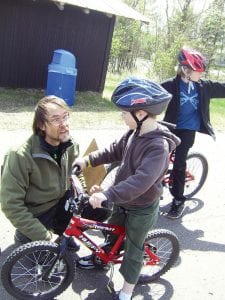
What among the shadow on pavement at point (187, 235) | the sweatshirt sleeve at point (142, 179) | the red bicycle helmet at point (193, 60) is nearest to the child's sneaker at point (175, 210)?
the shadow on pavement at point (187, 235)

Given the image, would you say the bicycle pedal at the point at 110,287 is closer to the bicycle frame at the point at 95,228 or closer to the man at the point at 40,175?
the bicycle frame at the point at 95,228

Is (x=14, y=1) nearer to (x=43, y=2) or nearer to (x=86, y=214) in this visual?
(x=43, y=2)

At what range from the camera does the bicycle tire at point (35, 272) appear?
280 centimetres

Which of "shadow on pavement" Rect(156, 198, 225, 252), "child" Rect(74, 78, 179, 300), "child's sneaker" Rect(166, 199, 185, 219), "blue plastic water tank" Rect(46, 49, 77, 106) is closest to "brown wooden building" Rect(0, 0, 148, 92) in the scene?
"blue plastic water tank" Rect(46, 49, 77, 106)

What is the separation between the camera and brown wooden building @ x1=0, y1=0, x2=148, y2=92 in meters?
9.70

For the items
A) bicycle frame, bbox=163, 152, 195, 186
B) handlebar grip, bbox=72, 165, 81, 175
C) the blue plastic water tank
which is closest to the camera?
handlebar grip, bbox=72, 165, 81, 175

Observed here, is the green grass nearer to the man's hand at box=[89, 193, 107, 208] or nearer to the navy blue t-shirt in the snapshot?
the navy blue t-shirt

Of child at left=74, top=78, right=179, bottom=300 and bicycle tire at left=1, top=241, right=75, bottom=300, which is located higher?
child at left=74, top=78, right=179, bottom=300

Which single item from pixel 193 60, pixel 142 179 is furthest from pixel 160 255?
pixel 193 60

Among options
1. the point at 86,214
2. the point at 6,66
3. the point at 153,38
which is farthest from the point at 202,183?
the point at 153,38

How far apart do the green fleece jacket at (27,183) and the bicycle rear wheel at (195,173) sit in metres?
2.24

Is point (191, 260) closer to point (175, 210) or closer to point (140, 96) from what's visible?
point (175, 210)

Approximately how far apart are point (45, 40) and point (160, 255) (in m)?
7.95

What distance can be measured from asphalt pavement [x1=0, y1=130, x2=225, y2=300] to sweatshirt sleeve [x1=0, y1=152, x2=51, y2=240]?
0.51m
